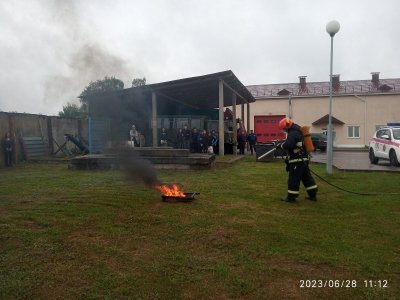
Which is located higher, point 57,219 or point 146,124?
point 146,124

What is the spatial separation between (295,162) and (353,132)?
102ft

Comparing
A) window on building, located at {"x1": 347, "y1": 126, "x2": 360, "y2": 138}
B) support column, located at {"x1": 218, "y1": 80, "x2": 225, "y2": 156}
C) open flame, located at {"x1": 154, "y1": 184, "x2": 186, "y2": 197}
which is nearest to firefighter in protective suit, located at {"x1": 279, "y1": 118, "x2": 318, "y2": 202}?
open flame, located at {"x1": 154, "y1": 184, "x2": 186, "y2": 197}

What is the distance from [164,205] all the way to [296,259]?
3243 mm

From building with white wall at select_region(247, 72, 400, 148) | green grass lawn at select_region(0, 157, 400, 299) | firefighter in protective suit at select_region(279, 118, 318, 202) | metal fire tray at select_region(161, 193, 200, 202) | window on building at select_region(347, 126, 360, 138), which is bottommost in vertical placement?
green grass lawn at select_region(0, 157, 400, 299)

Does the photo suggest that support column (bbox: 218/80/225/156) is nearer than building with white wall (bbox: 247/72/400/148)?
Yes

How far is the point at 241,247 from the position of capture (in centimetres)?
464

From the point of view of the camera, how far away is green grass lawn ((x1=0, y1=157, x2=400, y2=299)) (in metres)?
3.53

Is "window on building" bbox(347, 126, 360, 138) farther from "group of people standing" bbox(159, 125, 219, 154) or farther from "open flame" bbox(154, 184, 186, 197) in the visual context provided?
"open flame" bbox(154, 184, 186, 197)

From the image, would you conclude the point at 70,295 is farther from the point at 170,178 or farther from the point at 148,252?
the point at 170,178

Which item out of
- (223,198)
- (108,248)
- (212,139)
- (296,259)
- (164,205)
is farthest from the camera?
(212,139)

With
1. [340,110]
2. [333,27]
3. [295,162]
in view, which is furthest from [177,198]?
[340,110]

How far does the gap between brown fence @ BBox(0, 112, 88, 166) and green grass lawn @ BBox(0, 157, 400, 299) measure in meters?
10.8

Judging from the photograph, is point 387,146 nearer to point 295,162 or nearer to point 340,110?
point 295,162

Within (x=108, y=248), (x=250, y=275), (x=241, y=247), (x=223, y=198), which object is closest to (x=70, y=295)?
(x=108, y=248)
